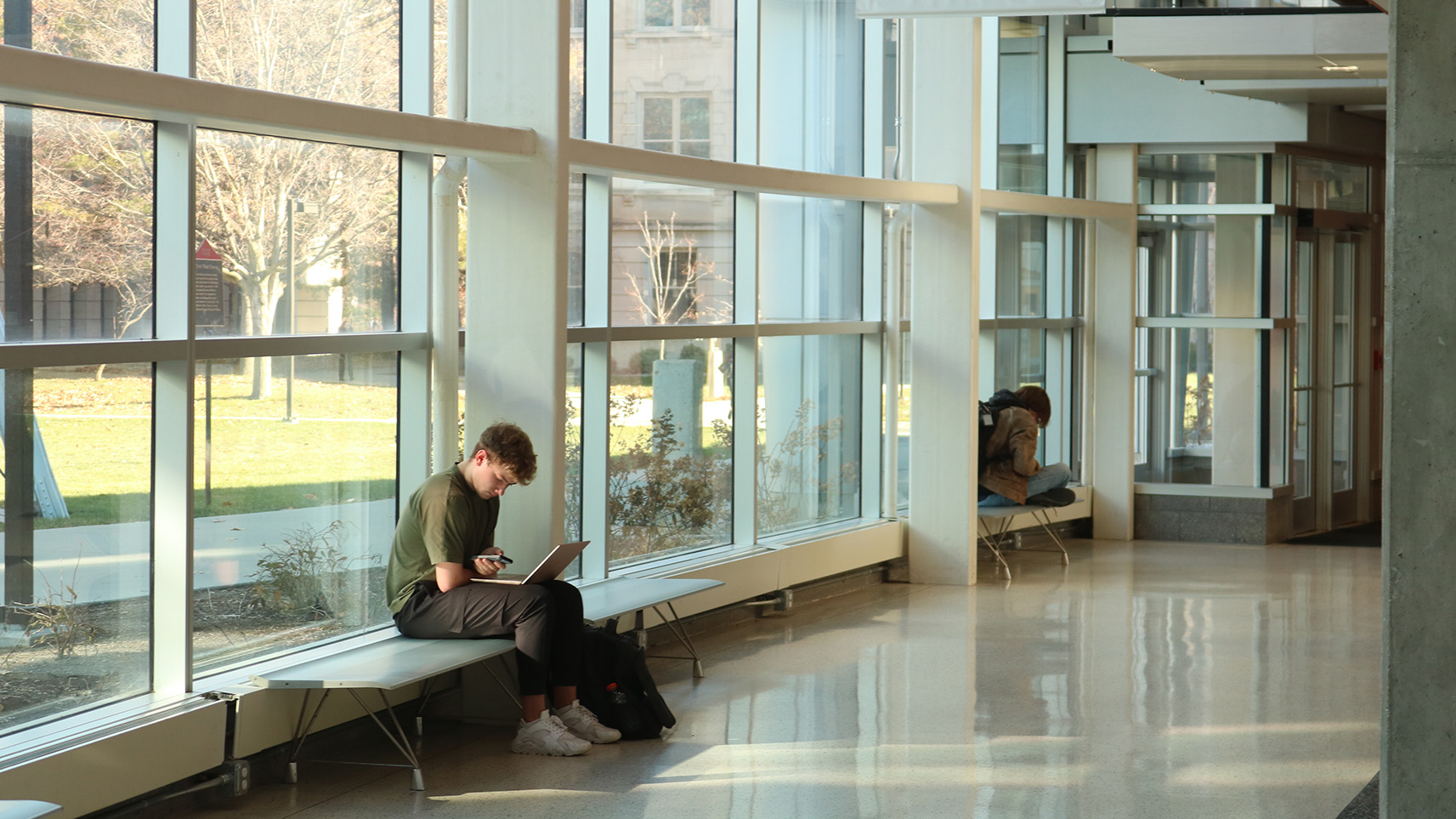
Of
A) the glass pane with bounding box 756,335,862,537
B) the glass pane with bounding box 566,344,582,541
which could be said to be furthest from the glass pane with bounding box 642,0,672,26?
the glass pane with bounding box 756,335,862,537

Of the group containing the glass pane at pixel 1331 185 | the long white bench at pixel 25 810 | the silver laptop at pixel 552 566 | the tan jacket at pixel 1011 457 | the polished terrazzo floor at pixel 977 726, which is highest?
the glass pane at pixel 1331 185

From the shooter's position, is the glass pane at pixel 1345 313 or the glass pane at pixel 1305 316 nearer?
the glass pane at pixel 1305 316

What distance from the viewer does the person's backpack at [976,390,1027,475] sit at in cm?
1064

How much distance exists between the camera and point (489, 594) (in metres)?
5.82

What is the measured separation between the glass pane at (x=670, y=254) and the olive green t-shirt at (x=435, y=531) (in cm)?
202

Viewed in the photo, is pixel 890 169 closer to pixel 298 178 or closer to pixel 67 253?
pixel 298 178

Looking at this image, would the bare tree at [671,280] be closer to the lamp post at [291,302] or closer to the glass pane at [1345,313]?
the lamp post at [291,302]

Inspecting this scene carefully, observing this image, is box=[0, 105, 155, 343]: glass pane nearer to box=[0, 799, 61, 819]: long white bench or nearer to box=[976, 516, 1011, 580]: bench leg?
box=[0, 799, 61, 819]: long white bench

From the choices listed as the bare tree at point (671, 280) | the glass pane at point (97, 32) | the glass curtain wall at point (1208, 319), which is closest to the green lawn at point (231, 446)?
the glass pane at point (97, 32)

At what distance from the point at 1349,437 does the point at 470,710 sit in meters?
9.64

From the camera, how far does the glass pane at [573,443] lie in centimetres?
750

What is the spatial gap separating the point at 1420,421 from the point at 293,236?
4.17 meters

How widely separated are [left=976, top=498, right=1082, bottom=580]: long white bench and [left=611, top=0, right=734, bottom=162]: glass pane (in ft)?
11.1

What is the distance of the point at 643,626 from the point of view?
25.2ft
